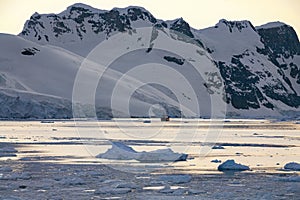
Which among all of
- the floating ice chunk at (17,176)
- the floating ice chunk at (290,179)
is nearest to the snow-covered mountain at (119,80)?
the floating ice chunk at (17,176)

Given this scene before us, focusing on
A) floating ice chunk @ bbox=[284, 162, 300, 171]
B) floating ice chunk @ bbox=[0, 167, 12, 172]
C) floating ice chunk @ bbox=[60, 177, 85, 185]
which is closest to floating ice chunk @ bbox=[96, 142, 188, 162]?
floating ice chunk @ bbox=[284, 162, 300, 171]

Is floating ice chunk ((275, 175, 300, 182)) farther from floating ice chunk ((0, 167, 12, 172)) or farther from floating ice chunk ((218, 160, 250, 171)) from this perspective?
floating ice chunk ((0, 167, 12, 172))

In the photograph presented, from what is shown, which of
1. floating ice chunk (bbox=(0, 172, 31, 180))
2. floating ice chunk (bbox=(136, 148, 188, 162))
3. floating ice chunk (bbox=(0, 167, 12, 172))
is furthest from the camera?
floating ice chunk (bbox=(136, 148, 188, 162))

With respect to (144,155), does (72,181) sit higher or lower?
higher

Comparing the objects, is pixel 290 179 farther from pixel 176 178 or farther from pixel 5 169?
pixel 5 169

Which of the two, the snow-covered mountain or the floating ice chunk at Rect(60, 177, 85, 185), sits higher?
the floating ice chunk at Rect(60, 177, 85, 185)

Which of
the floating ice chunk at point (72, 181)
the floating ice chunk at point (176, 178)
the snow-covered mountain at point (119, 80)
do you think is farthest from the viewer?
the snow-covered mountain at point (119, 80)

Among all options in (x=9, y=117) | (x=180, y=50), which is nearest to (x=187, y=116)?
(x=9, y=117)

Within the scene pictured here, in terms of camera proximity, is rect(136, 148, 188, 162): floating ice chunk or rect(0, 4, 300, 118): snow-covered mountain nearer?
rect(136, 148, 188, 162): floating ice chunk

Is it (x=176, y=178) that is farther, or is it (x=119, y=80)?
(x=119, y=80)

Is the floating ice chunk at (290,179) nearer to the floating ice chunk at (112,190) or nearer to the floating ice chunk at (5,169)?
the floating ice chunk at (112,190)

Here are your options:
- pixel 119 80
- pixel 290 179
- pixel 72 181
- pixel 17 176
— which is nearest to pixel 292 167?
pixel 290 179

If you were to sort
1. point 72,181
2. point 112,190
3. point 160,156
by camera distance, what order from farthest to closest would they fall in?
point 160,156
point 72,181
point 112,190

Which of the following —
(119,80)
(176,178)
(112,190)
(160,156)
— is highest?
(112,190)
